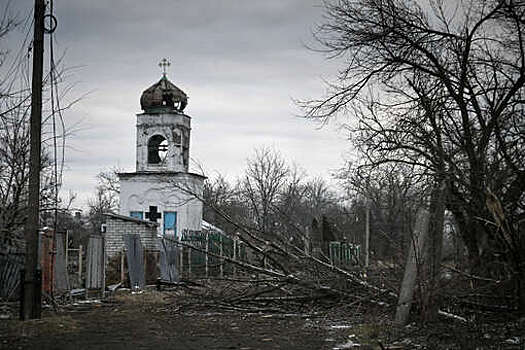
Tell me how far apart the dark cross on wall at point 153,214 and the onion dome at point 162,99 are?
5128 millimetres

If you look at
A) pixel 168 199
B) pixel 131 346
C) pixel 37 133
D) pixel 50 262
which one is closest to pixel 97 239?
pixel 50 262

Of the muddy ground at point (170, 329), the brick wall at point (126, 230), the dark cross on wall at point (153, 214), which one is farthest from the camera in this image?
the dark cross on wall at point (153, 214)

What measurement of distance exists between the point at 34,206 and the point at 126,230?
11538mm

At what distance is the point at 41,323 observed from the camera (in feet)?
38.3

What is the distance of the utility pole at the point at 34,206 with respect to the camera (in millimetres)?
12039

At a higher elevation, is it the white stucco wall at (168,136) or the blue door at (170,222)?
the white stucco wall at (168,136)

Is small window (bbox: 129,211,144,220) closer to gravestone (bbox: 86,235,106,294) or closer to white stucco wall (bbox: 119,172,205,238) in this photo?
white stucco wall (bbox: 119,172,205,238)

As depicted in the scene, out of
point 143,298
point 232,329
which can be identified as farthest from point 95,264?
point 232,329

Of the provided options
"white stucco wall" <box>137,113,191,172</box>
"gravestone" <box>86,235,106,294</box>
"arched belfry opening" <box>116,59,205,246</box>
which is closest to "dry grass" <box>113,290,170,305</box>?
"gravestone" <box>86,235,106,294</box>

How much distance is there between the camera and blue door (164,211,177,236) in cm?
3622

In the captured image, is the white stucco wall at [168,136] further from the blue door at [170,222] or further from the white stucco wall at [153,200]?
the blue door at [170,222]

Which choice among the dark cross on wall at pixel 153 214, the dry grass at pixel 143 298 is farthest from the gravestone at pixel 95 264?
the dark cross on wall at pixel 153 214

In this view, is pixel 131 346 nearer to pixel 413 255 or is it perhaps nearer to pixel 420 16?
pixel 413 255

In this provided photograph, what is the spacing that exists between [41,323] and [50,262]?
324 centimetres
